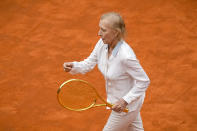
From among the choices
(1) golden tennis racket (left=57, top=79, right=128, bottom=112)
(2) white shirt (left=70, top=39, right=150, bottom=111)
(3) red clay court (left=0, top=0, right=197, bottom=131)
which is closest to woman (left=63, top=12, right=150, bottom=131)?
(2) white shirt (left=70, top=39, right=150, bottom=111)

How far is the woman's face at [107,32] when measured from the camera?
260 cm

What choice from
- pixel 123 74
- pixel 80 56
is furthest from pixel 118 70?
pixel 80 56

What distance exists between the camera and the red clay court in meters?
4.18

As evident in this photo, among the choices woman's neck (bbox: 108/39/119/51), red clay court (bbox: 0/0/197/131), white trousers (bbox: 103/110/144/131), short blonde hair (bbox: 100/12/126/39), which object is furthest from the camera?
red clay court (bbox: 0/0/197/131)

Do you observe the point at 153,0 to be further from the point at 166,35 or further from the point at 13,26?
the point at 13,26

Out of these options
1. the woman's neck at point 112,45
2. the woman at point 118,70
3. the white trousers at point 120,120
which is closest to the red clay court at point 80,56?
the white trousers at point 120,120

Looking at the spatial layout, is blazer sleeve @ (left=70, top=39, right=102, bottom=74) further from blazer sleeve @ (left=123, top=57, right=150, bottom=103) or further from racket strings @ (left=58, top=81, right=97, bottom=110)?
blazer sleeve @ (left=123, top=57, right=150, bottom=103)

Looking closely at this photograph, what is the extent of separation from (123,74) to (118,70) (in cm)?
5

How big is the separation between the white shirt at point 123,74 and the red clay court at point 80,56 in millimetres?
1291

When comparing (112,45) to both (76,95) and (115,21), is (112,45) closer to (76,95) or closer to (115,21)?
(115,21)

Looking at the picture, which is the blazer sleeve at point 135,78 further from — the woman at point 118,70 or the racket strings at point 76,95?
the racket strings at point 76,95

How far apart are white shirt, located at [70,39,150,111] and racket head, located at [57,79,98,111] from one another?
173mm

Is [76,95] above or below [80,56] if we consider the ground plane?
above

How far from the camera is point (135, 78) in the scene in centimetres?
269
